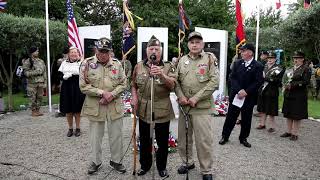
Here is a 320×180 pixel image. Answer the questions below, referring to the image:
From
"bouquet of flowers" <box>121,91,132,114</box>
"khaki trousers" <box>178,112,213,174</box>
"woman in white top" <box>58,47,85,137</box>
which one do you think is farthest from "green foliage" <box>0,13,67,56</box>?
"khaki trousers" <box>178,112,213,174</box>

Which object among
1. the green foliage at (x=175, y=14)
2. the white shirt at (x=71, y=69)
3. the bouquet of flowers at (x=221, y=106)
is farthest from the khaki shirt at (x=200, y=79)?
the green foliage at (x=175, y=14)

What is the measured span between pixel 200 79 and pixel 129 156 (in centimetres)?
209

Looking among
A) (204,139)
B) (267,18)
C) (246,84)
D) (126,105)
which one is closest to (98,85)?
(204,139)

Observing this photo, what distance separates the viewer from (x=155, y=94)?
15.1 feet

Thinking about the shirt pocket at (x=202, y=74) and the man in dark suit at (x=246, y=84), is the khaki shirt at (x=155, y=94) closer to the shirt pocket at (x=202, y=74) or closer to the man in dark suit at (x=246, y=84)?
the shirt pocket at (x=202, y=74)

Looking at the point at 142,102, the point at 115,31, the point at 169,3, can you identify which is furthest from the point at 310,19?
the point at 142,102

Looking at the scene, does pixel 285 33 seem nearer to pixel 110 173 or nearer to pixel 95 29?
pixel 95 29

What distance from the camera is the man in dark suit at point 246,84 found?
20.6ft

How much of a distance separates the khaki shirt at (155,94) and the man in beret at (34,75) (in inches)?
222

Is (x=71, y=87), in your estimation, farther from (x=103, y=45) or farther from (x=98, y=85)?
(x=103, y=45)

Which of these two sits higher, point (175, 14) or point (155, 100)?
point (175, 14)

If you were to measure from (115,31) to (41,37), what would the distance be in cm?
946

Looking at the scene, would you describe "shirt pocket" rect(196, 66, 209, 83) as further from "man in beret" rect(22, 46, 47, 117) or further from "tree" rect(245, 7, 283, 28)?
"tree" rect(245, 7, 283, 28)

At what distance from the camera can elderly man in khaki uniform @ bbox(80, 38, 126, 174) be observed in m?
4.87
